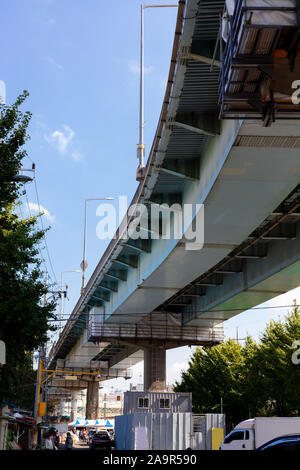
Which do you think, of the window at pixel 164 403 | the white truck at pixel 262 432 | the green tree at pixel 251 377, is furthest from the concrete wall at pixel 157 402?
the white truck at pixel 262 432

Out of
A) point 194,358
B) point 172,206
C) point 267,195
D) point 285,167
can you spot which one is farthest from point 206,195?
point 194,358

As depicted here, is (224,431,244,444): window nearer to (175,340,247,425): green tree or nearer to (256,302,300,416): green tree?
(256,302,300,416): green tree

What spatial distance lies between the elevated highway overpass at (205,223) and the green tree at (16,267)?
4.13 metres

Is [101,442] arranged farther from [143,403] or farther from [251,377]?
[251,377]

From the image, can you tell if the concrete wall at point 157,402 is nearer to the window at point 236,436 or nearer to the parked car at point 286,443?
the window at point 236,436

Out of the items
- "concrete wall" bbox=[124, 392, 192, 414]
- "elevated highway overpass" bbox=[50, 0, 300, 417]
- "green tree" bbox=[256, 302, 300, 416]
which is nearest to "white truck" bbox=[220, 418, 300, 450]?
"elevated highway overpass" bbox=[50, 0, 300, 417]

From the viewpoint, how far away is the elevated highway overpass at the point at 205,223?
42.5ft

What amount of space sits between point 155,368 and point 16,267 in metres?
25.5

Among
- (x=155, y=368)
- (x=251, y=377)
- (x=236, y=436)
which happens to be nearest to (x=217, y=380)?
(x=251, y=377)

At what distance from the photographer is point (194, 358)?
A: 60.6 meters

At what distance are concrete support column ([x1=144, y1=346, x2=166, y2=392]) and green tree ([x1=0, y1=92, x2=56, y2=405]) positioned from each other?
2160cm

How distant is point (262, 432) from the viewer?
845 inches

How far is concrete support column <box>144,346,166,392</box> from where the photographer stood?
131 feet
